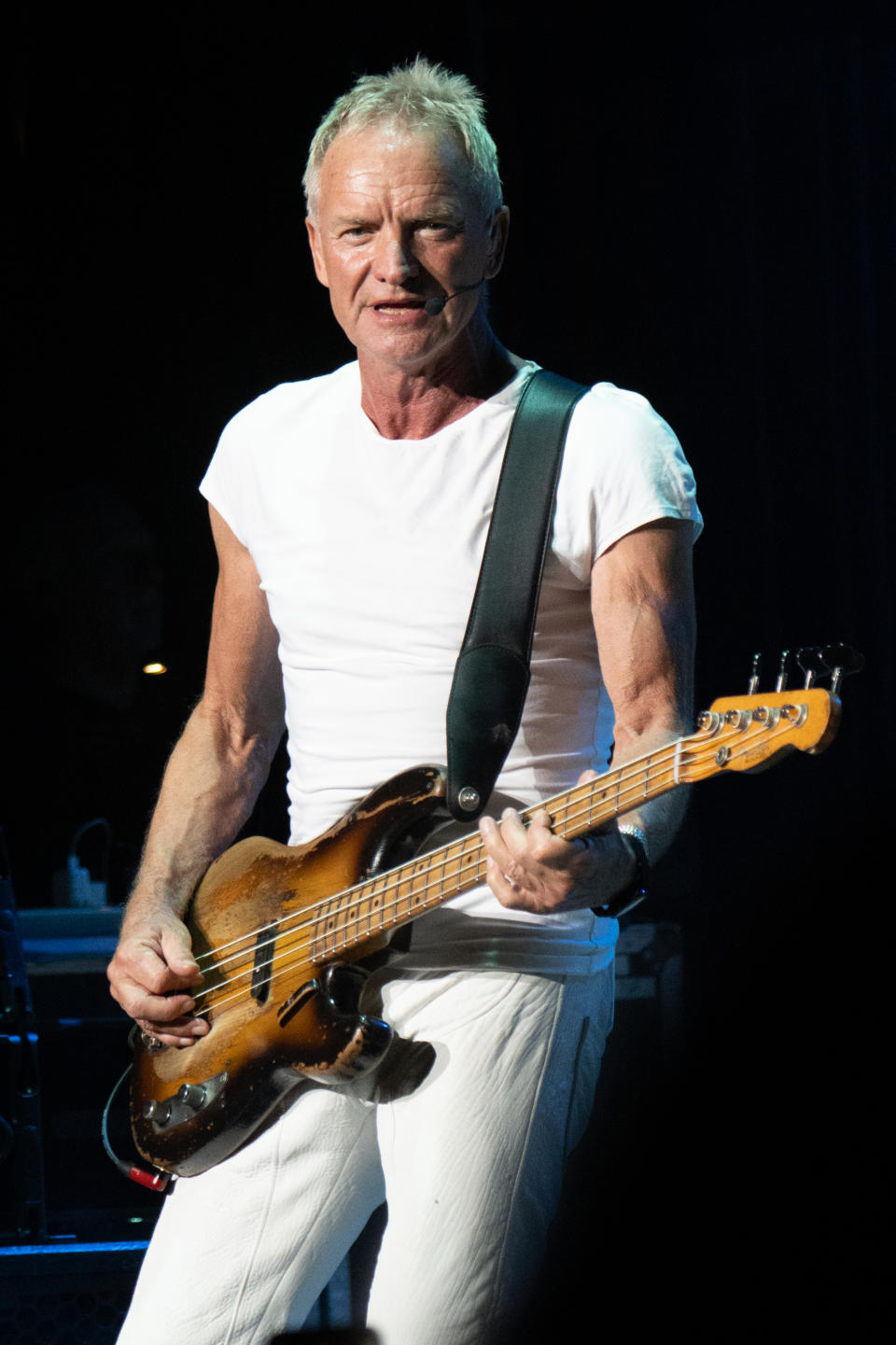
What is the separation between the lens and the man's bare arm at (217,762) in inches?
77.3

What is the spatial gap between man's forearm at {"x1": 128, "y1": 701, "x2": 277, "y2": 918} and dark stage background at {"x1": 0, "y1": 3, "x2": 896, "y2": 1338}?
1425mm

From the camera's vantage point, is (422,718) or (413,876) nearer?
(413,876)

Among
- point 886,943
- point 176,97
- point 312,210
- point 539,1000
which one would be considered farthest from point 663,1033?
point 176,97

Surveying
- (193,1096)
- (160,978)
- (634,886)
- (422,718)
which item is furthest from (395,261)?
(193,1096)

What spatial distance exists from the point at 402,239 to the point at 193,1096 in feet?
3.87

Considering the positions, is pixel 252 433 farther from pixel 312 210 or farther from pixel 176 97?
pixel 176 97

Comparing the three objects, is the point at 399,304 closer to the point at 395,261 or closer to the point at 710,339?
the point at 395,261

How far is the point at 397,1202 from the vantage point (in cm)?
161

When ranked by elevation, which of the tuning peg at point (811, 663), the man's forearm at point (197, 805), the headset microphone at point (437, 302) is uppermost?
the headset microphone at point (437, 302)

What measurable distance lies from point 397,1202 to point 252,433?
3.63 ft

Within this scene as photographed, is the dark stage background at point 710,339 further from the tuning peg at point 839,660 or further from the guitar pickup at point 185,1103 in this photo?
the tuning peg at point 839,660

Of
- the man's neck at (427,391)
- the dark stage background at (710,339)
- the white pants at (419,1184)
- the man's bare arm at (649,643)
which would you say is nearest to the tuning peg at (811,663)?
the man's bare arm at (649,643)

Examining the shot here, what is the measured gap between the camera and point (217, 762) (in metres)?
2.13

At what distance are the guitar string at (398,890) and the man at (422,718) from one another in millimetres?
49
